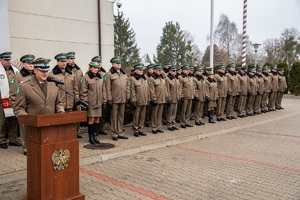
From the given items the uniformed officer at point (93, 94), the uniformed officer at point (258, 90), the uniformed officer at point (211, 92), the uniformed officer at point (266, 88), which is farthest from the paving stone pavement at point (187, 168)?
the uniformed officer at point (266, 88)

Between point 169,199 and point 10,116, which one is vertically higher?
point 10,116

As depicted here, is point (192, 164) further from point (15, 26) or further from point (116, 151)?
point (15, 26)

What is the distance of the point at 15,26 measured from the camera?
9.14 m

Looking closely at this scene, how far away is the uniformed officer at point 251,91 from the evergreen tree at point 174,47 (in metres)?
37.9

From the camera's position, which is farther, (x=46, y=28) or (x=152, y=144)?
(x=46, y=28)

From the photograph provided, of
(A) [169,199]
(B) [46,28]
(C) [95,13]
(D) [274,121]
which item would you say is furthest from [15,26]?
(D) [274,121]

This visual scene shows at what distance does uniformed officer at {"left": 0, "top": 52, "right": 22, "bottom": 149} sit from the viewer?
21.8 ft

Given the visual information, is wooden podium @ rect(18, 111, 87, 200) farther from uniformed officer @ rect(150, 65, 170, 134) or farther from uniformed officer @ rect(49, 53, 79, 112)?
uniformed officer @ rect(150, 65, 170, 134)

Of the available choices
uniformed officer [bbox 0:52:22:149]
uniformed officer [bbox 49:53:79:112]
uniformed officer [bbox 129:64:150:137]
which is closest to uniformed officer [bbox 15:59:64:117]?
uniformed officer [bbox 0:52:22:149]

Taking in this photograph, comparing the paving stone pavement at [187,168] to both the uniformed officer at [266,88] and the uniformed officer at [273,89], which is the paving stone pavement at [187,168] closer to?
the uniformed officer at [266,88]

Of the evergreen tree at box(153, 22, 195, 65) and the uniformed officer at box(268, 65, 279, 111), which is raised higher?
the evergreen tree at box(153, 22, 195, 65)

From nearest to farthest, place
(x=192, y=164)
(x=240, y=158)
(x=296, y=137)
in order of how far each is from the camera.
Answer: (x=192, y=164)
(x=240, y=158)
(x=296, y=137)

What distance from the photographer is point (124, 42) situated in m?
45.0

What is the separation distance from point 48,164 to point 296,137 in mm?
7819
